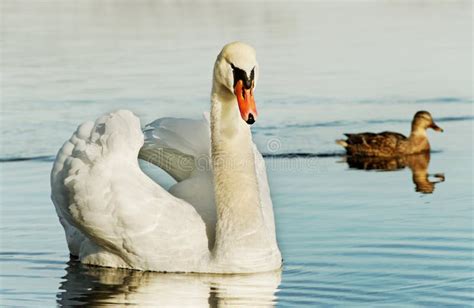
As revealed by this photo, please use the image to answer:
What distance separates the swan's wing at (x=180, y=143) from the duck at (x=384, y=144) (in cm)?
580

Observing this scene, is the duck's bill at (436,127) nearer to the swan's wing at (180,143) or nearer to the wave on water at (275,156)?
the wave on water at (275,156)

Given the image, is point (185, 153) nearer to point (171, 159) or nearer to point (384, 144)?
point (171, 159)

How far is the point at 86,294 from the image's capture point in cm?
991

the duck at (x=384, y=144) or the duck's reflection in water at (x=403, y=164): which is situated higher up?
the duck at (x=384, y=144)

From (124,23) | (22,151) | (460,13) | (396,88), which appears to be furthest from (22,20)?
(22,151)

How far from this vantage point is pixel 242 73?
10016mm

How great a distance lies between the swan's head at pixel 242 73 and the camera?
32.1 feet

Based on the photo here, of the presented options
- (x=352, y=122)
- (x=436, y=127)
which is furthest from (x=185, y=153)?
(x=352, y=122)

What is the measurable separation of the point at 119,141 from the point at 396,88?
44.2 feet

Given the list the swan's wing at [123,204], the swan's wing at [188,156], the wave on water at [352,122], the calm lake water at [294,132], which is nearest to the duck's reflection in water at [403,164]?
the calm lake water at [294,132]

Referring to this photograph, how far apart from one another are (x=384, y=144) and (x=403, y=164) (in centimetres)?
47

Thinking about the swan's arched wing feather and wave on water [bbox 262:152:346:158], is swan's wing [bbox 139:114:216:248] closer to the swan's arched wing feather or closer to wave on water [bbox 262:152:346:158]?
the swan's arched wing feather

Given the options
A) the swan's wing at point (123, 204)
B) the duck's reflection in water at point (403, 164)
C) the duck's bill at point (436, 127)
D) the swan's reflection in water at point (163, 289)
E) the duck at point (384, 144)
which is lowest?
the swan's reflection in water at point (163, 289)

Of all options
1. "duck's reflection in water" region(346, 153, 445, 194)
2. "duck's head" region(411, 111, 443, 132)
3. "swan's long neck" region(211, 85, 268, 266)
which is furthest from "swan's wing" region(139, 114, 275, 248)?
"duck's head" region(411, 111, 443, 132)
